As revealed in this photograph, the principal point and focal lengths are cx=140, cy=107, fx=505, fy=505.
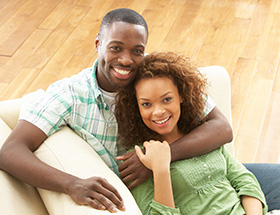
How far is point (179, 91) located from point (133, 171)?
1.09 ft

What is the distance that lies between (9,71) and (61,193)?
2165mm

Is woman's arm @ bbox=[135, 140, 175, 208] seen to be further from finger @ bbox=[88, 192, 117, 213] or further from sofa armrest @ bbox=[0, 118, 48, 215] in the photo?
Answer: sofa armrest @ bbox=[0, 118, 48, 215]

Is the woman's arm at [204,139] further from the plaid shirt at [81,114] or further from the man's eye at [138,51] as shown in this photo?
the man's eye at [138,51]

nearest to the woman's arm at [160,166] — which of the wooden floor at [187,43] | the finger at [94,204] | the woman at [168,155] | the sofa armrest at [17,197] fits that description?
the woman at [168,155]

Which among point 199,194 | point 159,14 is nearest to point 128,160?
point 199,194

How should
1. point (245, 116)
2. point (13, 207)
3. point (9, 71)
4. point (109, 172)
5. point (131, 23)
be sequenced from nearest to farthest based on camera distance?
point (13, 207)
point (109, 172)
point (131, 23)
point (245, 116)
point (9, 71)

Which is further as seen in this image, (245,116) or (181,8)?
(181,8)

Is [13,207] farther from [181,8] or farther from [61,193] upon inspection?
[181,8]

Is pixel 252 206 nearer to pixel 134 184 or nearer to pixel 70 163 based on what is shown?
pixel 134 184

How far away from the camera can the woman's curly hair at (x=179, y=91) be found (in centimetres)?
176

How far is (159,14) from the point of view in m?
4.14

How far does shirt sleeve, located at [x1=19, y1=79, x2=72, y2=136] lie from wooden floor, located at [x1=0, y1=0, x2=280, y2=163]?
1.43 metres

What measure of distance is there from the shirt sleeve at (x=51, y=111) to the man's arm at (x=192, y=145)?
0.24 meters

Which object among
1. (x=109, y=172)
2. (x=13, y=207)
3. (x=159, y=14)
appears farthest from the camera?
(x=159, y=14)
